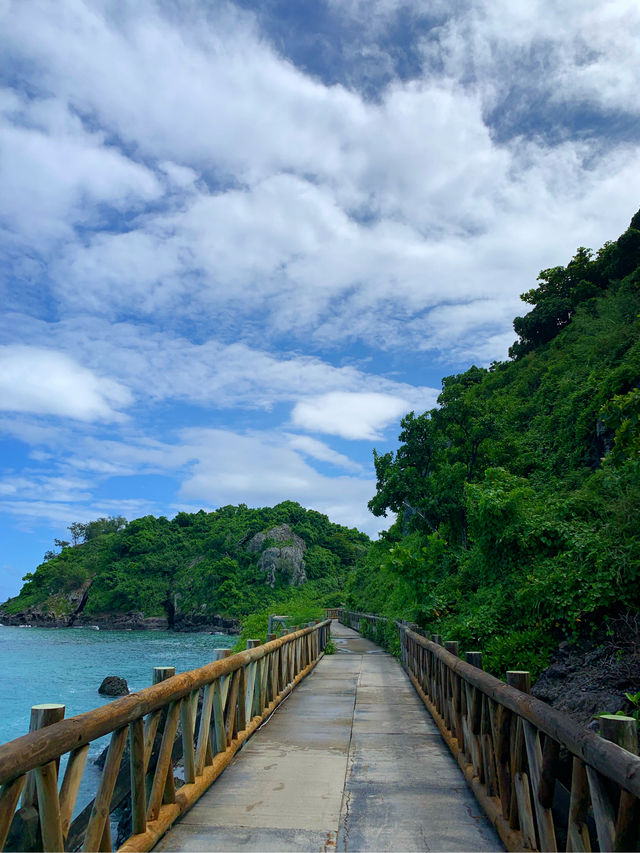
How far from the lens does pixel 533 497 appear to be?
1165cm

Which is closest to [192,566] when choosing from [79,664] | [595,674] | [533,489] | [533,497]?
[79,664]

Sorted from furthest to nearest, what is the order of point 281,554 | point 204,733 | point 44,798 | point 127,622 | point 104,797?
point 127,622, point 281,554, point 204,733, point 104,797, point 44,798

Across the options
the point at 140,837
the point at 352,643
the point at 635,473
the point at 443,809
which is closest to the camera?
the point at 140,837

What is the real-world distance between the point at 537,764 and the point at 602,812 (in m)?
0.88

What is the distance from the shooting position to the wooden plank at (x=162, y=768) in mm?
3538

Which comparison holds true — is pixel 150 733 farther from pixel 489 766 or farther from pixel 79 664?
pixel 79 664

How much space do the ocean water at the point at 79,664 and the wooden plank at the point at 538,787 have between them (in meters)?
11.9

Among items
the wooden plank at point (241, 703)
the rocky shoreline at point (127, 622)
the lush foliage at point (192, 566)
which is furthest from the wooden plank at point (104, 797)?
the rocky shoreline at point (127, 622)

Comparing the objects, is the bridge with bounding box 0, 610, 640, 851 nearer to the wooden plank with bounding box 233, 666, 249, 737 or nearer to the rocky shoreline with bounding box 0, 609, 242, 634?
the wooden plank with bounding box 233, 666, 249, 737

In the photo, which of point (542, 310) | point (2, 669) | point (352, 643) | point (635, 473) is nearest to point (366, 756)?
point (635, 473)

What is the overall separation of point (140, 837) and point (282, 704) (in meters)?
5.22

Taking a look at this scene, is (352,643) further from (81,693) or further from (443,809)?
(443,809)

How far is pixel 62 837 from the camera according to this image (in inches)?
100.0

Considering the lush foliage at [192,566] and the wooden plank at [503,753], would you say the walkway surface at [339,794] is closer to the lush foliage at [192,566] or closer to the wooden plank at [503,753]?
the wooden plank at [503,753]
